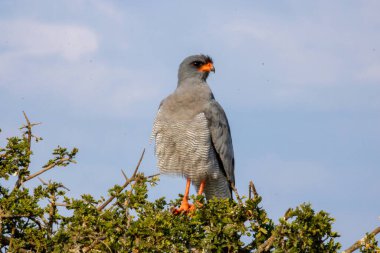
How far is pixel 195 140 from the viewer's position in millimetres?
8820

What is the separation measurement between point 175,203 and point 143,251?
1.53 m

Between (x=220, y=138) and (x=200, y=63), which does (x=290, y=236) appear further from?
(x=200, y=63)

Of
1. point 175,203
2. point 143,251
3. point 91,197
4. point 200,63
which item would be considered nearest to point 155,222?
point 143,251

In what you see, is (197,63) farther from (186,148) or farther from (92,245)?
(92,245)

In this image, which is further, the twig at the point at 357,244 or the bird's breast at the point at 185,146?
the bird's breast at the point at 185,146

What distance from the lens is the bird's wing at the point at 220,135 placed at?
9.02 m

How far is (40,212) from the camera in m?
6.54

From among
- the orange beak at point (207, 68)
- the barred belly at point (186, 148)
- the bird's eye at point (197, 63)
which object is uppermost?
the bird's eye at point (197, 63)

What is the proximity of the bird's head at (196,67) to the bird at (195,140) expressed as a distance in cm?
36

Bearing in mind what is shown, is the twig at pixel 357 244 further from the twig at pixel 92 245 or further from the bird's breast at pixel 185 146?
the bird's breast at pixel 185 146

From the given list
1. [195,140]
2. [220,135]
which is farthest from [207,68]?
[195,140]

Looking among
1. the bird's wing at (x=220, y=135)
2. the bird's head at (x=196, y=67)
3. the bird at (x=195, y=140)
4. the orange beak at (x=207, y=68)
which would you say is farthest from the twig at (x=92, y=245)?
the orange beak at (x=207, y=68)

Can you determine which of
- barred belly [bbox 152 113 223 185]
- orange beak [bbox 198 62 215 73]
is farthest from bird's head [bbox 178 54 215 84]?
barred belly [bbox 152 113 223 185]

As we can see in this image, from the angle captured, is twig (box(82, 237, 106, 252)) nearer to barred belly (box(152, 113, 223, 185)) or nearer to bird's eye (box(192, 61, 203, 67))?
barred belly (box(152, 113, 223, 185))
